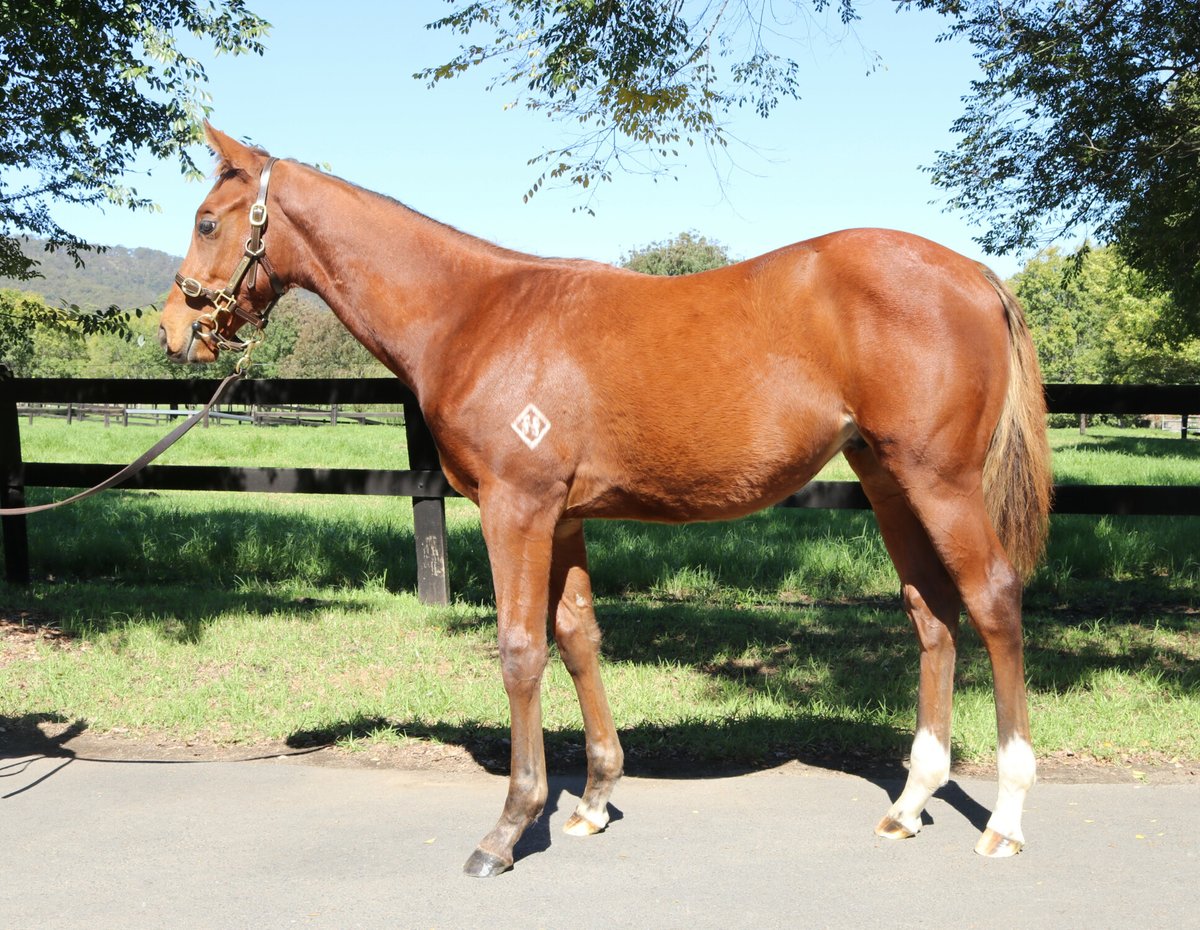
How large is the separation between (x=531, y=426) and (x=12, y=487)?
622 centimetres

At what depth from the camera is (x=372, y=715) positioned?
519 centimetres

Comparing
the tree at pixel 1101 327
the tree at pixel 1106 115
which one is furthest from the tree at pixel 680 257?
the tree at pixel 1106 115

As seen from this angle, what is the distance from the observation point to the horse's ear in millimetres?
3854

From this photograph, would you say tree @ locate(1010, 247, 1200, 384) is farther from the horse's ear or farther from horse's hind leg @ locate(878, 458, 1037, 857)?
the horse's ear

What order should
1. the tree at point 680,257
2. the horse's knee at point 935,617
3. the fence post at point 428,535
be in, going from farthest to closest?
the tree at point 680,257, the fence post at point 428,535, the horse's knee at point 935,617

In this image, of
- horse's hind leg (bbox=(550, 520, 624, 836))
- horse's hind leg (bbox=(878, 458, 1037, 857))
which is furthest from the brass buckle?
horse's hind leg (bbox=(878, 458, 1037, 857))

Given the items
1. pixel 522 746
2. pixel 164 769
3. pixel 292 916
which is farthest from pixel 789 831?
pixel 164 769

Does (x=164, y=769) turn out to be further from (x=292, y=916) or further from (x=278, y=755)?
(x=292, y=916)

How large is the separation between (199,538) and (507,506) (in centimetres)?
634

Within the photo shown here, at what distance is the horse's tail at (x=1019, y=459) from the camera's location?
143 inches

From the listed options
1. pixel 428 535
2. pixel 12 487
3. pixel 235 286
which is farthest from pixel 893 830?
pixel 12 487

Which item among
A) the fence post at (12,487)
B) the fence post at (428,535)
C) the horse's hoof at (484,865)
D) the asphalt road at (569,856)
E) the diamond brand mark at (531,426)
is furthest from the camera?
the fence post at (12,487)

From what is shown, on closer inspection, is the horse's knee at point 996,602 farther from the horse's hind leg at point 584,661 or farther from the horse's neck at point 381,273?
the horse's neck at point 381,273

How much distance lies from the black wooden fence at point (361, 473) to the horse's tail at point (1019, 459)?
2.76 metres
